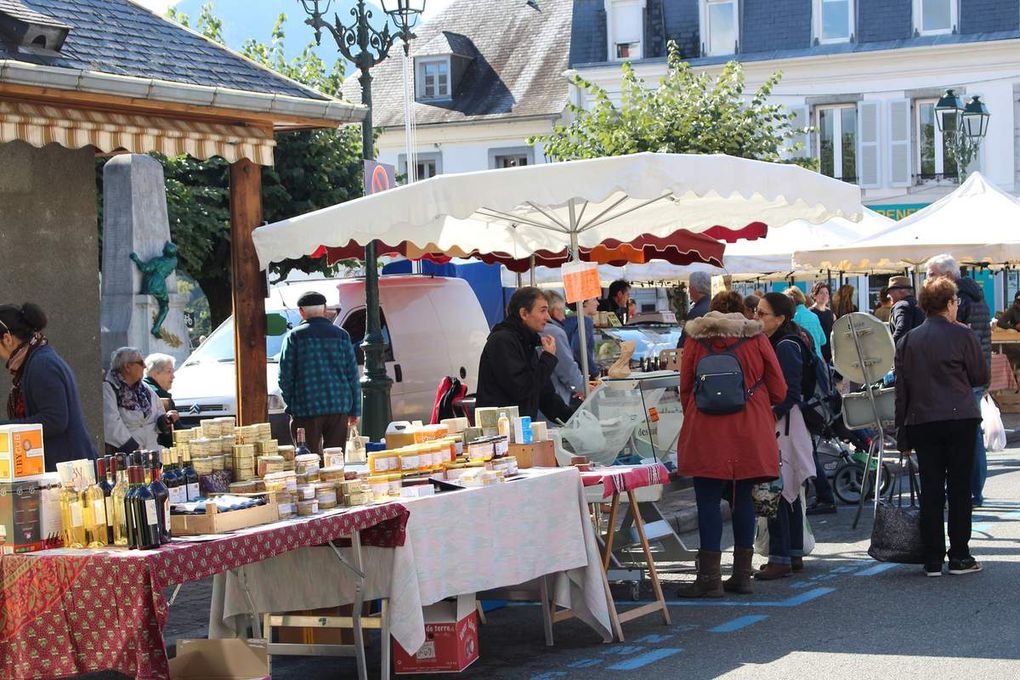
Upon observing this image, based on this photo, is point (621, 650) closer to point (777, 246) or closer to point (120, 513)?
point (120, 513)

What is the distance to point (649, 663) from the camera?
704 cm

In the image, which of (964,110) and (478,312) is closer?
(478,312)

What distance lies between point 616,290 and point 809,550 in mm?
8949

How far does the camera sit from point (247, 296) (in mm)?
10445

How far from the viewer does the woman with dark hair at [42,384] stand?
7062 millimetres

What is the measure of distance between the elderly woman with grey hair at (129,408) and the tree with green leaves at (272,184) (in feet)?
53.0

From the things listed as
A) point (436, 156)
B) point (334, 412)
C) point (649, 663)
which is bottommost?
point (649, 663)

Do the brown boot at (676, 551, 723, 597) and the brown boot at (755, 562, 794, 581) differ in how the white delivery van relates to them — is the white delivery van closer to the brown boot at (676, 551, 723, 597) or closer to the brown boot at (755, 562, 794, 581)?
the brown boot at (755, 562, 794, 581)

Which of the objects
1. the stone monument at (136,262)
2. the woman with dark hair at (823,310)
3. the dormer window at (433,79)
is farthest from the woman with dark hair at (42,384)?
the dormer window at (433,79)

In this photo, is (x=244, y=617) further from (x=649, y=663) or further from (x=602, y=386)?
(x=602, y=386)

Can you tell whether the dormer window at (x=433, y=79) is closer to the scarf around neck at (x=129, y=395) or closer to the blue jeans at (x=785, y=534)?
the scarf around neck at (x=129, y=395)

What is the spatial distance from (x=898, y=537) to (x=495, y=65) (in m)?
35.2

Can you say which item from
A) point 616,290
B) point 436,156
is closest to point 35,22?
point 616,290

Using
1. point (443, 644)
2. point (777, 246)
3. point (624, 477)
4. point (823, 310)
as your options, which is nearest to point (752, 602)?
point (624, 477)
